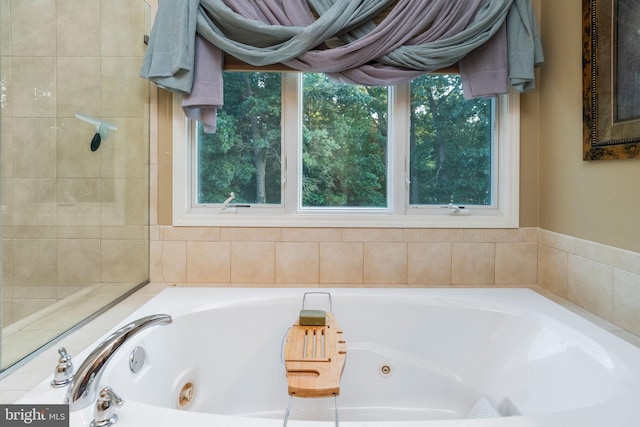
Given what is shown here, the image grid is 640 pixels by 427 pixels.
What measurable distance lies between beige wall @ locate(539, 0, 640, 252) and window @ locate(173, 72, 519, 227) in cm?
20

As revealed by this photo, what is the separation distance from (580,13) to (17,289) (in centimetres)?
237

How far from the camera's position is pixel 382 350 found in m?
1.66

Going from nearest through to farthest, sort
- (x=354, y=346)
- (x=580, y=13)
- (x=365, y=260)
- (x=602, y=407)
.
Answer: (x=602, y=407) → (x=580, y=13) → (x=354, y=346) → (x=365, y=260)

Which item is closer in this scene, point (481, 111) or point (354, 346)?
point (354, 346)

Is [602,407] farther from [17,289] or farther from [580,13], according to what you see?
[17,289]

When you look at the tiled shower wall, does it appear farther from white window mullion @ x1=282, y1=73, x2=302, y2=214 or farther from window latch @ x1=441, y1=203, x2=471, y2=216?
window latch @ x1=441, y1=203, x2=471, y2=216

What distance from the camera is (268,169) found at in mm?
1963

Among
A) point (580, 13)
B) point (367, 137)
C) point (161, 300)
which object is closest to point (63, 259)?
point (161, 300)

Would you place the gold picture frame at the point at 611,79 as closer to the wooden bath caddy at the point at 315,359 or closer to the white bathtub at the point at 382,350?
the white bathtub at the point at 382,350

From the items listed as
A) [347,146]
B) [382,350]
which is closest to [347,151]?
[347,146]

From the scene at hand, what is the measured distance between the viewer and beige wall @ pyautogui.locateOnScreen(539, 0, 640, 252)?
135cm
